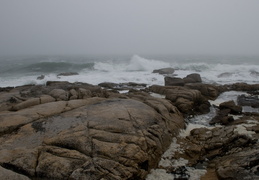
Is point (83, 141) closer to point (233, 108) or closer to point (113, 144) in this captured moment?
point (113, 144)

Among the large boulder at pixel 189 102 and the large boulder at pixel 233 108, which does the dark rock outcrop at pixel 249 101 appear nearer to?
the large boulder at pixel 233 108

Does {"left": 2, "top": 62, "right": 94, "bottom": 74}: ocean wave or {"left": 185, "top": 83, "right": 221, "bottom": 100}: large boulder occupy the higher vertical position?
{"left": 185, "top": 83, "right": 221, "bottom": 100}: large boulder

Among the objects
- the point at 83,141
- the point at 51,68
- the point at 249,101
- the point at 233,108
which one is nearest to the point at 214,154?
the point at 83,141

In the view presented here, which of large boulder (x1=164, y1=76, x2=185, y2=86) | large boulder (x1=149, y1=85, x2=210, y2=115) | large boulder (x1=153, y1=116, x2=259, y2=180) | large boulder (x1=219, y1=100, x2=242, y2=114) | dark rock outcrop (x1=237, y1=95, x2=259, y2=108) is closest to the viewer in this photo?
large boulder (x1=153, y1=116, x2=259, y2=180)

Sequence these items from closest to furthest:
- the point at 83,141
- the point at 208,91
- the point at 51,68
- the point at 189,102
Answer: the point at 83,141, the point at 189,102, the point at 208,91, the point at 51,68

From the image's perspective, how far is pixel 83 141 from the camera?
5336 millimetres

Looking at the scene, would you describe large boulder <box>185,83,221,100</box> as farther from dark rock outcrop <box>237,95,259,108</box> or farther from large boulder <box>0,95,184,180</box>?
large boulder <box>0,95,184,180</box>

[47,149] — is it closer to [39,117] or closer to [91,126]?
[91,126]

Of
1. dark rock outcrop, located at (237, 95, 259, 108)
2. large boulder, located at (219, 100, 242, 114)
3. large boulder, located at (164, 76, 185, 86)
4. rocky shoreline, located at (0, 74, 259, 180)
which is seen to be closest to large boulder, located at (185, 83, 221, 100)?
dark rock outcrop, located at (237, 95, 259, 108)

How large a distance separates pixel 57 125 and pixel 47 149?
3.34 feet

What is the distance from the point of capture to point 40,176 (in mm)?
4602

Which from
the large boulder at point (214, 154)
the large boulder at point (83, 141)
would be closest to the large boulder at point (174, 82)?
the large boulder at point (214, 154)

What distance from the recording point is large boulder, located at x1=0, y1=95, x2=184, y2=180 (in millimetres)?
4719

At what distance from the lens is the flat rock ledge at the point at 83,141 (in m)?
4.70
